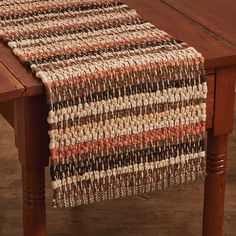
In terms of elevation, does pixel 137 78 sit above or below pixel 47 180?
above

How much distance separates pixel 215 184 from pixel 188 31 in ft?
1.40

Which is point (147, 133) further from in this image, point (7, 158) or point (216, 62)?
point (7, 158)

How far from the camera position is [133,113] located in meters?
2.00

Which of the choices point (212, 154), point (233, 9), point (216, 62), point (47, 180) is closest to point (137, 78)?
point (216, 62)

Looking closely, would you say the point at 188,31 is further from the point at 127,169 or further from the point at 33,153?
the point at 33,153

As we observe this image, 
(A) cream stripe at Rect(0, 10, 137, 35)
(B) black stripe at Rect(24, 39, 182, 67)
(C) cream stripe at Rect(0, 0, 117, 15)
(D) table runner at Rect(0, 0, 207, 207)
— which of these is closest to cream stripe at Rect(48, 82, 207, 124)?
(D) table runner at Rect(0, 0, 207, 207)

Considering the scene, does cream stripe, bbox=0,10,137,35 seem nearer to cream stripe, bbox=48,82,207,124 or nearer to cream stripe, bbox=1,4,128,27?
cream stripe, bbox=1,4,128,27

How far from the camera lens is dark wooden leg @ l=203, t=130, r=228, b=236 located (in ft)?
7.37

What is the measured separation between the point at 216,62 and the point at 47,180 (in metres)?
1.08

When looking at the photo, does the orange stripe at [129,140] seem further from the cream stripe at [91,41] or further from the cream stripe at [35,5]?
the cream stripe at [35,5]

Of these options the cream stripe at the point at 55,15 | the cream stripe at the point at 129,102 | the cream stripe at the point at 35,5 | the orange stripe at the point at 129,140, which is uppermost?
the cream stripe at the point at 35,5

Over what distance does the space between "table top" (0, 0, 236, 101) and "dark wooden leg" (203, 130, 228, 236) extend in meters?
0.23

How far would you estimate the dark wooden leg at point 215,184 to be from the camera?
2.25 meters

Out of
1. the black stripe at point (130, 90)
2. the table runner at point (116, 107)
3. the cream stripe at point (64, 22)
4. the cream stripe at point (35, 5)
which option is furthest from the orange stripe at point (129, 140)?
the cream stripe at point (35, 5)
